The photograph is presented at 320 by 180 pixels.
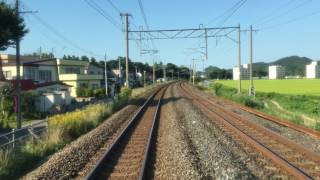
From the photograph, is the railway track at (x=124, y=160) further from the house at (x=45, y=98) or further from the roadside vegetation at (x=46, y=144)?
the house at (x=45, y=98)

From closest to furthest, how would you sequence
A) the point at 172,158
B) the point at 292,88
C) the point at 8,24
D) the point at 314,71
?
the point at 172,158 → the point at 8,24 → the point at 292,88 → the point at 314,71

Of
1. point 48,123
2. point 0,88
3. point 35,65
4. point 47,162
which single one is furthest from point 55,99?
point 47,162

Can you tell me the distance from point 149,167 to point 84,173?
159cm

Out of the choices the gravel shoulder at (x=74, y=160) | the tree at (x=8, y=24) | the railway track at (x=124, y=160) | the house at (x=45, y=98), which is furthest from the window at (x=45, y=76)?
the gravel shoulder at (x=74, y=160)

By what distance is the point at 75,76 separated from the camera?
266 feet

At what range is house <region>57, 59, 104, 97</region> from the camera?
263 ft

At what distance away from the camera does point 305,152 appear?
551 inches

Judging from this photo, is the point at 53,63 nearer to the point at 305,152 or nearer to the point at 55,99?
the point at 55,99

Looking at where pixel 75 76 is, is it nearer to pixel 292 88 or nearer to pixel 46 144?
pixel 292 88

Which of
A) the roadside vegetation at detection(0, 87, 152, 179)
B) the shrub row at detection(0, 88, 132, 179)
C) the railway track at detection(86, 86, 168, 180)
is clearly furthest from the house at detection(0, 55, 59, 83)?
the railway track at detection(86, 86, 168, 180)

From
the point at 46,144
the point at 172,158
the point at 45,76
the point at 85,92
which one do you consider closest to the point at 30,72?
the point at 45,76

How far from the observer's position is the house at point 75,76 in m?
80.1

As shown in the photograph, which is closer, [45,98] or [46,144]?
[46,144]

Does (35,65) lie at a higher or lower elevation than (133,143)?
higher
